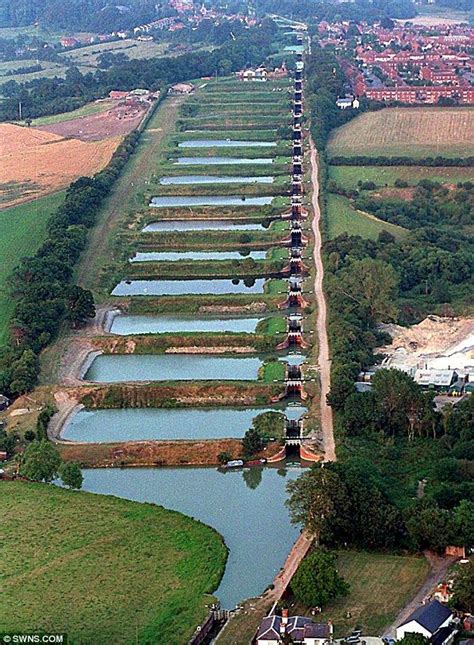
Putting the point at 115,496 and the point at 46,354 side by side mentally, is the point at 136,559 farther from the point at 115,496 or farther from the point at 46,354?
the point at 46,354

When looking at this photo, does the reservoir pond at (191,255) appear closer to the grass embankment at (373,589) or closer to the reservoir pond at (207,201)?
the reservoir pond at (207,201)

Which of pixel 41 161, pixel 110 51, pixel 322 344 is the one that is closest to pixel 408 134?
pixel 41 161

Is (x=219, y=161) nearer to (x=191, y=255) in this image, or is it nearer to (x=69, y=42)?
(x=191, y=255)

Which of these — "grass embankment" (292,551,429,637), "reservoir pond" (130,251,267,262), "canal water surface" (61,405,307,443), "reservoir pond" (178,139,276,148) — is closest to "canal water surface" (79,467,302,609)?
"grass embankment" (292,551,429,637)

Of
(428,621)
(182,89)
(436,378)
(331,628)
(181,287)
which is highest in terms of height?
(428,621)

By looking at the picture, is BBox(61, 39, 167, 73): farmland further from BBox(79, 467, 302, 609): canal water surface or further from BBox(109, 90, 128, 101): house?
BBox(79, 467, 302, 609): canal water surface
